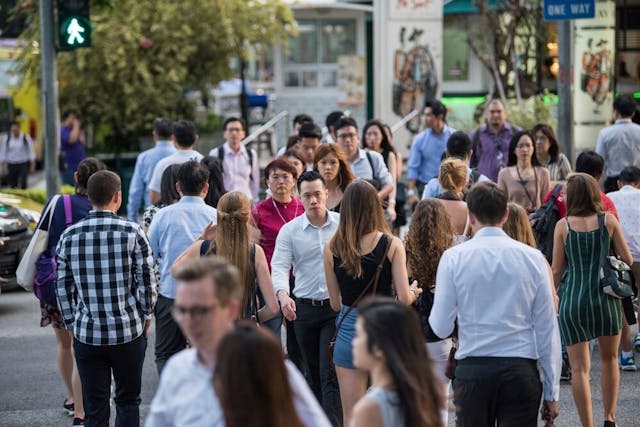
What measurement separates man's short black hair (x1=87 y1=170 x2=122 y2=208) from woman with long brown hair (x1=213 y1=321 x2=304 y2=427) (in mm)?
3342

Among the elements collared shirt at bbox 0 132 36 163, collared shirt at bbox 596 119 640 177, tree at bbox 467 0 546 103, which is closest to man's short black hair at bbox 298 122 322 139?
collared shirt at bbox 596 119 640 177

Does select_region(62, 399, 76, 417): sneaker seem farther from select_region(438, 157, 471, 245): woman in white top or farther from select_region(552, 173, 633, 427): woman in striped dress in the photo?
select_region(552, 173, 633, 427): woman in striped dress

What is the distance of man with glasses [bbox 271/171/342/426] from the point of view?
23.6 ft

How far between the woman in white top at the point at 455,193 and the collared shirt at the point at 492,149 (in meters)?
4.19

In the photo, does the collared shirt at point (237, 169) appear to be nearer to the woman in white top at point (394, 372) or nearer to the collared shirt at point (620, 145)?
the collared shirt at point (620, 145)

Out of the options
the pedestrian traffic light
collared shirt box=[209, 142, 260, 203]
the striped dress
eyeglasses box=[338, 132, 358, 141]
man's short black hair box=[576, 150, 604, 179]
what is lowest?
the striped dress

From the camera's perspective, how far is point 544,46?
2411 centimetres

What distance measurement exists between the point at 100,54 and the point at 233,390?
18065 mm

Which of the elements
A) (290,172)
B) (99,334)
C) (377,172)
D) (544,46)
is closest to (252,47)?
(544,46)

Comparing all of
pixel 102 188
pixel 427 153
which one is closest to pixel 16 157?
pixel 427 153

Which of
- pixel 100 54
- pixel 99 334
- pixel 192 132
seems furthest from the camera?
pixel 100 54

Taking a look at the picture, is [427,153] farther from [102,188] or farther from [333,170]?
[102,188]

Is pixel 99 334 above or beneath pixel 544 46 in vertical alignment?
beneath

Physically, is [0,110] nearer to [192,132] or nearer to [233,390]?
[192,132]
